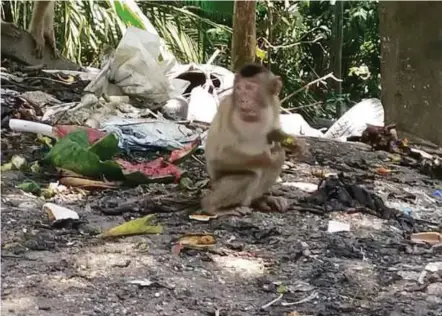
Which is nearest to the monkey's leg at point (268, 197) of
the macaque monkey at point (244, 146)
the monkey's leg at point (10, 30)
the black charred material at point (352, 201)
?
the macaque monkey at point (244, 146)

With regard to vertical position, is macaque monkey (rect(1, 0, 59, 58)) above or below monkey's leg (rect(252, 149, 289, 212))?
above

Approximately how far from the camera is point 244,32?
8586 mm

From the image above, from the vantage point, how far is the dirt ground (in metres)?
3.02

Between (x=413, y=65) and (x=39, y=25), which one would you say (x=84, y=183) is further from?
(x=39, y=25)

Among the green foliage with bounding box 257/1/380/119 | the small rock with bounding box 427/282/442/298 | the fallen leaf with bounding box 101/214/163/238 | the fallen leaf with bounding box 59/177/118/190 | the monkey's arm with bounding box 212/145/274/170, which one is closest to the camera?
the small rock with bounding box 427/282/442/298

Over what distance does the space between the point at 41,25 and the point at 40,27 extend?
0.02 meters

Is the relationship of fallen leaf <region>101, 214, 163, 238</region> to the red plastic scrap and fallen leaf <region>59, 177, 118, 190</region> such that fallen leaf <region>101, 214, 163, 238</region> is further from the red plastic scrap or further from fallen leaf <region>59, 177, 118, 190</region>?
the red plastic scrap

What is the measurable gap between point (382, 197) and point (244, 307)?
80.3 inches

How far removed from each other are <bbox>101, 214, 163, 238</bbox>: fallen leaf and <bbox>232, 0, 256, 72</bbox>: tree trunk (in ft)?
15.6

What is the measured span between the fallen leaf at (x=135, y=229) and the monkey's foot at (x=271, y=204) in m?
0.69

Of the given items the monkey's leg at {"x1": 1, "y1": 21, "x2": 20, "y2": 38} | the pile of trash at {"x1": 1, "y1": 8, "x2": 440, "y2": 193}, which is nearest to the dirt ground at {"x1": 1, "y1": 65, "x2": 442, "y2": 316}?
the pile of trash at {"x1": 1, "y1": 8, "x2": 440, "y2": 193}

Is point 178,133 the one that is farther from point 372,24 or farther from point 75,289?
point 372,24

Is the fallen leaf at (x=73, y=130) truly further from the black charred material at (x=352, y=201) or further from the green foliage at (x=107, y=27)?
the green foliage at (x=107, y=27)

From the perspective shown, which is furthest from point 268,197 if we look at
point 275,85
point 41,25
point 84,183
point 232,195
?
point 41,25
